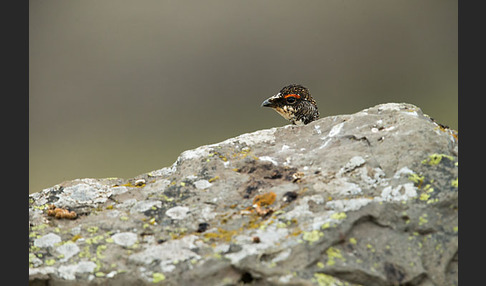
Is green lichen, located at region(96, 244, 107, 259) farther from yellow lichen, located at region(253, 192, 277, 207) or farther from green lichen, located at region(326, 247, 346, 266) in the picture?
green lichen, located at region(326, 247, 346, 266)

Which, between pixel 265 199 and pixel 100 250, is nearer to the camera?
pixel 100 250

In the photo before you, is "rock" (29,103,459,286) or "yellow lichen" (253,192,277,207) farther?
"yellow lichen" (253,192,277,207)

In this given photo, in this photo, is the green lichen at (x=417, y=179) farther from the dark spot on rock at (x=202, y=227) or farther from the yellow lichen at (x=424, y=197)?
the dark spot on rock at (x=202, y=227)

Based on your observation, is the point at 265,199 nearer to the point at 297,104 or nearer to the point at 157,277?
the point at 157,277

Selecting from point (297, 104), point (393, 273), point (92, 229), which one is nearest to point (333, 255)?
point (393, 273)

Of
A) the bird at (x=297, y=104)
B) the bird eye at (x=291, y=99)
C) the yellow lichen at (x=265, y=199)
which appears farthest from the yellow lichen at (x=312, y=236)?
the bird eye at (x=291, y=99)

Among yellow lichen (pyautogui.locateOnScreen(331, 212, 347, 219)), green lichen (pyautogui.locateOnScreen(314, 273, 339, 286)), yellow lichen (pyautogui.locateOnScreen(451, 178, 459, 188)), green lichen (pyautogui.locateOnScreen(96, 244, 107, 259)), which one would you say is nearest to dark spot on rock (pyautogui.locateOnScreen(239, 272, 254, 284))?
green lichen (pyautogui.locateOnScreen(314, 273, 339, 286))

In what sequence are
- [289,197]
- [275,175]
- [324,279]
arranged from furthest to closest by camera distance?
[275,175] → [289,197] → [324,279]
